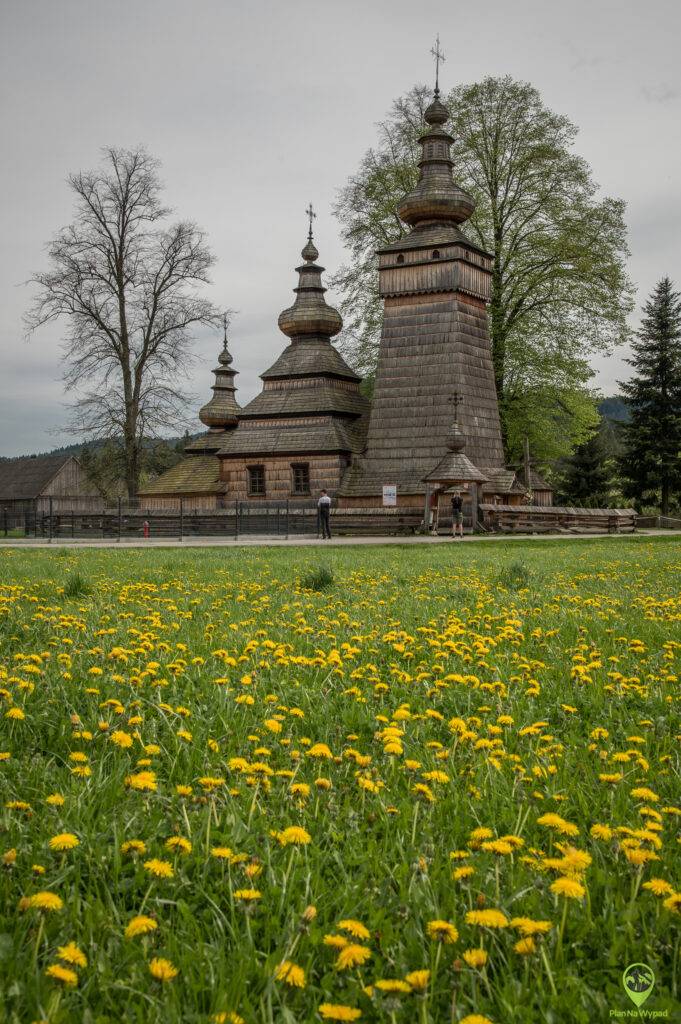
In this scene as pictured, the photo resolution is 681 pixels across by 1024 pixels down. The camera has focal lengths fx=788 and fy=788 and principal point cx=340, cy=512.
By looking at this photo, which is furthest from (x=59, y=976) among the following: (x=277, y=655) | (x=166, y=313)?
(x=166, y=313)

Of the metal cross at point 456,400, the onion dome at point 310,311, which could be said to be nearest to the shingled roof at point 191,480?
the onion dome at point 310,311

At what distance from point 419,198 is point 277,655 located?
32.8m

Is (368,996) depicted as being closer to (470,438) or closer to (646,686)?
(646,686)

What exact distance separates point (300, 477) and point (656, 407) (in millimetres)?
22774

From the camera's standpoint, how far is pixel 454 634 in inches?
202

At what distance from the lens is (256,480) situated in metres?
37.5

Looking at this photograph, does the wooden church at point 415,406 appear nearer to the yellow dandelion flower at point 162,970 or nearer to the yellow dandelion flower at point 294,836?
the yellow dandelion flower at point 294,836

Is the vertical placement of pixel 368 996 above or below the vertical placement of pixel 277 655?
below

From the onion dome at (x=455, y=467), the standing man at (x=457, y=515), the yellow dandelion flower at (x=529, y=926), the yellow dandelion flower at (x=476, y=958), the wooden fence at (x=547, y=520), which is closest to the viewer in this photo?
the yellow dandelion flower at (x=476, y=958)

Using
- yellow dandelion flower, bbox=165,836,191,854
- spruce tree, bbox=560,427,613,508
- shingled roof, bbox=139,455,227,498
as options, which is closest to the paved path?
shingled roof, bbox=139,455,227,498

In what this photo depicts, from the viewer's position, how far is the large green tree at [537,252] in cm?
3716

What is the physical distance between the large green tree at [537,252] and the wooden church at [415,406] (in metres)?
3.13

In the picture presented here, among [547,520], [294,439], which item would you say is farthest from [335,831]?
[294,439]

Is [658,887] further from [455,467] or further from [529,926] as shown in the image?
[455,467]
